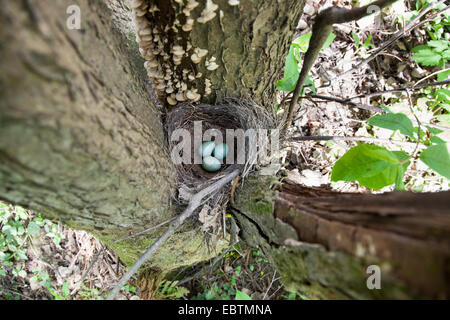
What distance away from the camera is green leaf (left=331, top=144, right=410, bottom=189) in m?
0.82

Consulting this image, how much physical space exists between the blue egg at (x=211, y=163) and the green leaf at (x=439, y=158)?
2.84 feet

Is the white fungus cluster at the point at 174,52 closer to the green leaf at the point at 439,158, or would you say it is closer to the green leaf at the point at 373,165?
the green leaf at the point at 373,165

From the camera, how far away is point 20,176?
1.69 feet

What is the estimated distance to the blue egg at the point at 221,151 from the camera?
1431 mm

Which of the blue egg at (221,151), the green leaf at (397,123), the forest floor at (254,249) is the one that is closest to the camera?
the green leaf at (397,123)

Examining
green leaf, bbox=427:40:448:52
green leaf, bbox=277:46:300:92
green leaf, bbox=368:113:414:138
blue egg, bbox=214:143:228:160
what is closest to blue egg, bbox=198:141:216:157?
blue egg, bbox=214:143:228:160

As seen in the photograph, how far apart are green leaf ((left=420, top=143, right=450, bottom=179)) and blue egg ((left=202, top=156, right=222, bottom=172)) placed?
87 cm

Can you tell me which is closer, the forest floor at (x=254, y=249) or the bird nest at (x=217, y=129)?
the bird nest at (x=217, y=129)

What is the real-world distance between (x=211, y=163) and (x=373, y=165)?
772 millimetres

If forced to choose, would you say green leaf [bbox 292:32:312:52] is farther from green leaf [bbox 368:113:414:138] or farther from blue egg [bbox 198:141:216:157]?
blue egg [bbox 198:141:216:157]

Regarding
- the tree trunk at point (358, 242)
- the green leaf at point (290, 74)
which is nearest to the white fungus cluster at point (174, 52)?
the green leaf at point (290, 74)

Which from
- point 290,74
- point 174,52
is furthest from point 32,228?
point 290,74

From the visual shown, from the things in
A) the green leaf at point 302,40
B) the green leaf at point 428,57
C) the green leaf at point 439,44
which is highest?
the green leaf at point 439,44
